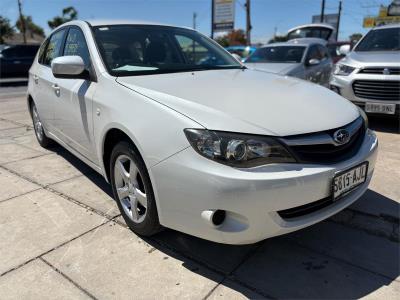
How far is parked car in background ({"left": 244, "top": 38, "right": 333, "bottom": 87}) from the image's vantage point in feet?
24.7

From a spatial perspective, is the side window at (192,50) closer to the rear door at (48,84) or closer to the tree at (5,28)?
the rear door at (48,84)

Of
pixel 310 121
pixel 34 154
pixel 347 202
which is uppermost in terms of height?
pixel 310 121

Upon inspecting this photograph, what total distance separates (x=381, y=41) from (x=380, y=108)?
6.08 ft

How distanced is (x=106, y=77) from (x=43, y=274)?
147cm

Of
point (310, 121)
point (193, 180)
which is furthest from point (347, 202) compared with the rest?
point (193, 180)

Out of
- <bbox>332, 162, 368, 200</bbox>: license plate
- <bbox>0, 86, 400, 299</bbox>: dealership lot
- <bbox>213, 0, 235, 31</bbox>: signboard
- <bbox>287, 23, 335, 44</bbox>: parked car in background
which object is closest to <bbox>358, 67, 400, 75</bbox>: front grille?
<bbox>0, 86, 400, 299</bbox>: dealership lot

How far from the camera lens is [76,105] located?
337 centimetres

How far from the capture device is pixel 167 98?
97.0 inches

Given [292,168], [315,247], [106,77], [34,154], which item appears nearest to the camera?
[292,168]

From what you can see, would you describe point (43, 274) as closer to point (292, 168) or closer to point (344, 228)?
point (292, 168)

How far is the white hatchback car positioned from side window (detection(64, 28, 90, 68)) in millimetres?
25

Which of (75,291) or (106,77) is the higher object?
(106,77)

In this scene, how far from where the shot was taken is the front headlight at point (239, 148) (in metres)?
2.12

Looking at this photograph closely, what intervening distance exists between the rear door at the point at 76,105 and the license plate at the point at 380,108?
4.40 m
